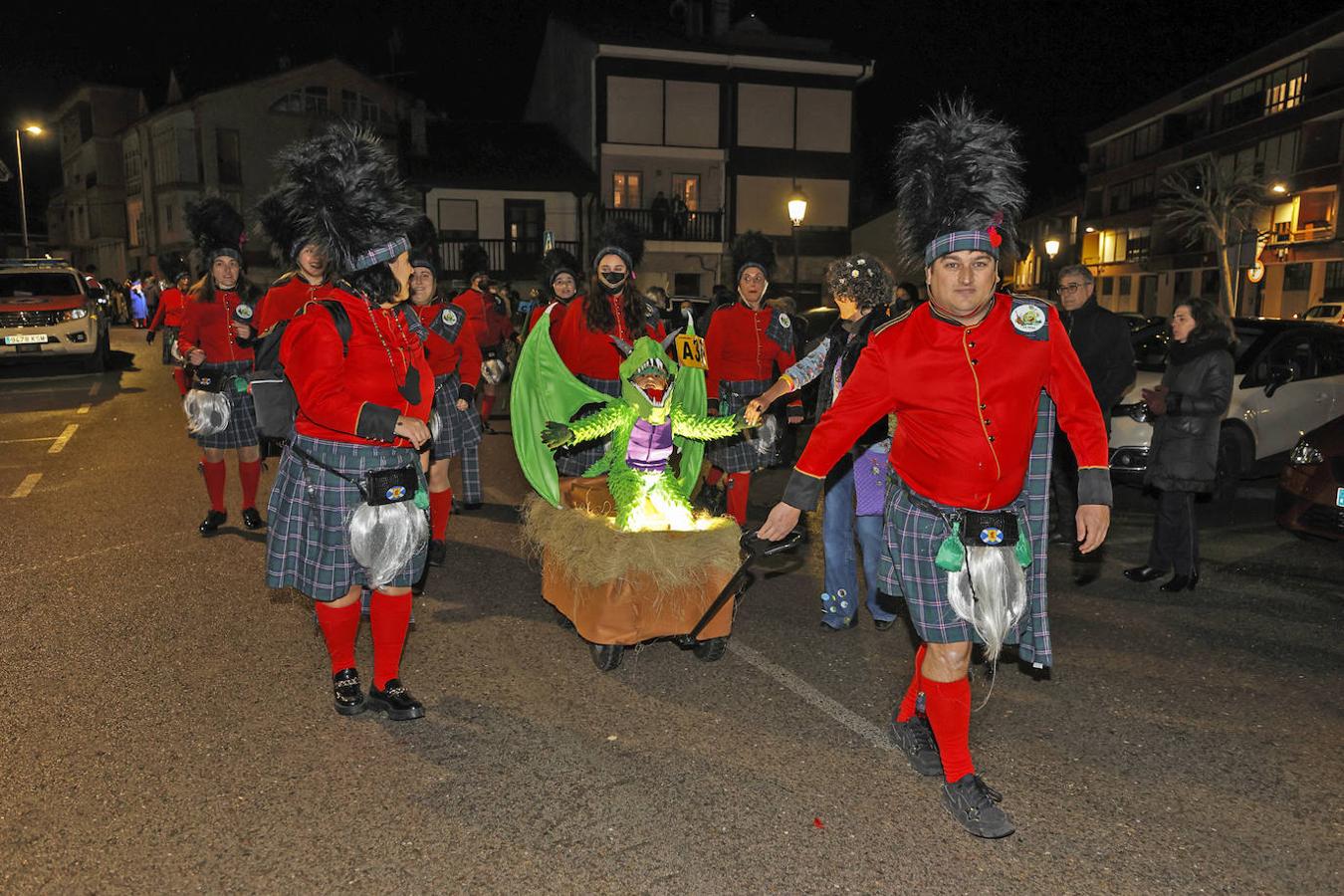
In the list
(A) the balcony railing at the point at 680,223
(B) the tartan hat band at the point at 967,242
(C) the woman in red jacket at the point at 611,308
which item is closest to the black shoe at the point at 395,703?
(C) the woman in red jacket at the point at 611,308

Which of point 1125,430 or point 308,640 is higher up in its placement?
point 1125,430

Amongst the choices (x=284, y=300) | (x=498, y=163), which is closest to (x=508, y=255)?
(x=498, y=163)

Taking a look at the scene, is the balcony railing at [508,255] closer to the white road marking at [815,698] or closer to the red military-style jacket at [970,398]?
the white road marking at [815,698]

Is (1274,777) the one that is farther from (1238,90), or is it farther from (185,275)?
(1238,90)

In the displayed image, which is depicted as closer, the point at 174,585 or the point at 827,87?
the point at 174,585

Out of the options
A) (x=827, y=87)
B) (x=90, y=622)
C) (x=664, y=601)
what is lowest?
(x=90, y=622)

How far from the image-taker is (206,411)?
23.2ft

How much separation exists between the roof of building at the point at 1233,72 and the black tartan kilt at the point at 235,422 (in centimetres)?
4166

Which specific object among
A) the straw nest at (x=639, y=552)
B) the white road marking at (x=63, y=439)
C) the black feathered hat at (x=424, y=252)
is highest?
the black feathered hat at (x=424, y=252)

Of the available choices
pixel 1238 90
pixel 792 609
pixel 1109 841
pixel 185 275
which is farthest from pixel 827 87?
pixel 1109 841

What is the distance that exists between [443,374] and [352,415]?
3.16 meters

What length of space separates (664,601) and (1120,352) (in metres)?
4.21

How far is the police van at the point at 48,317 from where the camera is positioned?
1767 centimetres

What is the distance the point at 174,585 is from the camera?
616 centimetres
